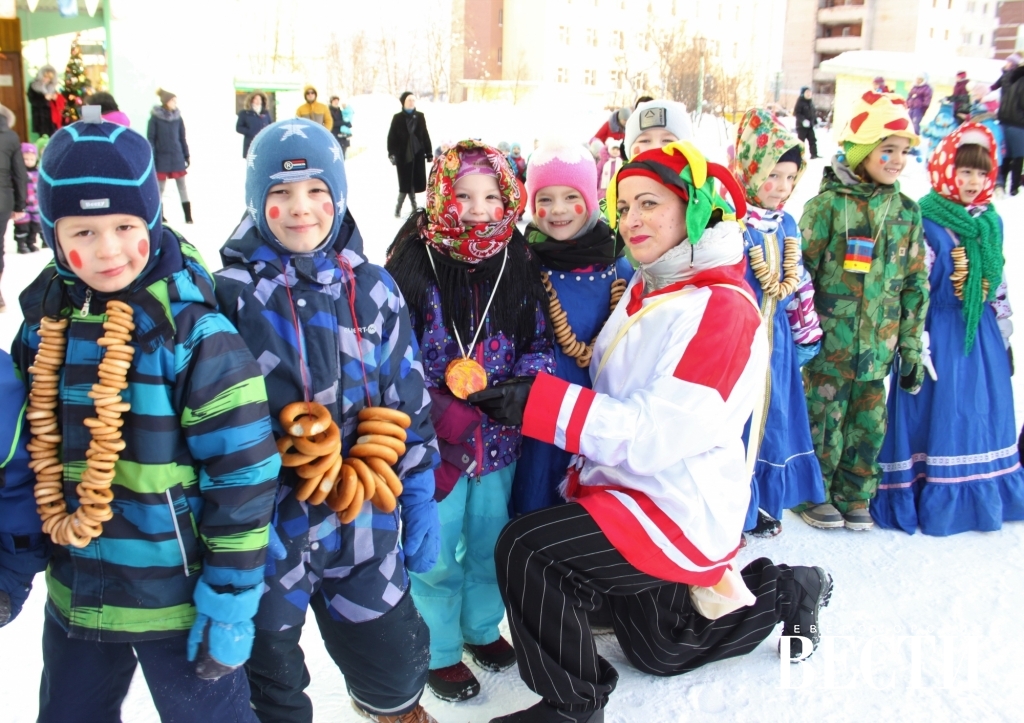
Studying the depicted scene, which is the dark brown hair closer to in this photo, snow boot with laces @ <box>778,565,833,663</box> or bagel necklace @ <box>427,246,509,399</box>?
snow boot with laces @ <box>778,565,833,663</box>

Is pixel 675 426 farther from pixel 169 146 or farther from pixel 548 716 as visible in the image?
pixel 169 146

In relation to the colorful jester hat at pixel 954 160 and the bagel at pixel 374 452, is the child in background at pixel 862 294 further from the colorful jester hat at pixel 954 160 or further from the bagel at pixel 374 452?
the bagel at pixel 374 452

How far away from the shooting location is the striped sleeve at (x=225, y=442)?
1.53 metres

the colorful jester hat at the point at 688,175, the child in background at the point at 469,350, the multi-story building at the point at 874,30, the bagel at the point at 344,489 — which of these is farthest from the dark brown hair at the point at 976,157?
the multi-story building at the point at 874,30

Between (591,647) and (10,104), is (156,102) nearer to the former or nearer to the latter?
(10,104)

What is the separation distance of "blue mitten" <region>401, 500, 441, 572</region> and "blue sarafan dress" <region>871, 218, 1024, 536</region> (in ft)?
8.15

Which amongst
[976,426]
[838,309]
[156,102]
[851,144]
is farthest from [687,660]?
[156,102]

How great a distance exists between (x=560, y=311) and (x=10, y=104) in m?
16.7

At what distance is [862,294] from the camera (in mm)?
3359

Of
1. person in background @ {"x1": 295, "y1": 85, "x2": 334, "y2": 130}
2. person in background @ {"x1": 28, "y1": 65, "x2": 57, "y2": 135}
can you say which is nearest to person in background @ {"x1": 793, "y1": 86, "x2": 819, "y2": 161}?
person in background @ {"x1": 295, "y1": 85, "x2": 334, "y2": 130}

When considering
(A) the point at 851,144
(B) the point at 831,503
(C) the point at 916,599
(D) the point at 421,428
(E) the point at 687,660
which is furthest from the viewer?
(B) the point at 831,503

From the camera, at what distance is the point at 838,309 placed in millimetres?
3410

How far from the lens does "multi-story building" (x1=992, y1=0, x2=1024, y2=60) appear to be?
55272 millimetres

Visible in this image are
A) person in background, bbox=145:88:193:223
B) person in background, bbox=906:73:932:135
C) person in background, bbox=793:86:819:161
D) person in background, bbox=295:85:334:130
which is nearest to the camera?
person in background, bbox=145:88:193:223
